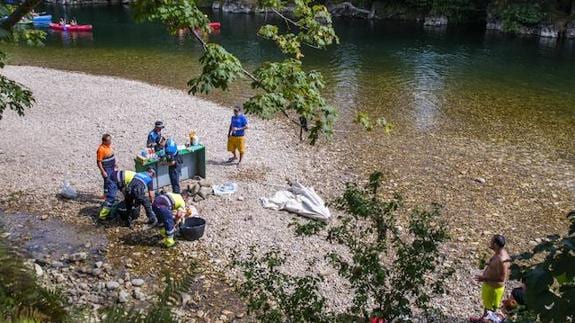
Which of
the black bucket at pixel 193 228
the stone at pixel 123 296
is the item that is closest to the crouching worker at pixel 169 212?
the black bucket at pixel 193 228

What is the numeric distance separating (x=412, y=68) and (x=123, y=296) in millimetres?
28392

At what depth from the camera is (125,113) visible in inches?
901

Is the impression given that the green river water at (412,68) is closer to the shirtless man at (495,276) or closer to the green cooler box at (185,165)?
the green cooler box at (185,165)

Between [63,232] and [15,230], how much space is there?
1.12 m

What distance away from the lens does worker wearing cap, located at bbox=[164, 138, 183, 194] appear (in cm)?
1372

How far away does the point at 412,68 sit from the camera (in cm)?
3478

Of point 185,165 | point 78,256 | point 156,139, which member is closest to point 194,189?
point 185,165

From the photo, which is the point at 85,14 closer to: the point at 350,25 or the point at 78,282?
the point at 350,25

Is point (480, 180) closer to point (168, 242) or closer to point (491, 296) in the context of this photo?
point (491, 296)

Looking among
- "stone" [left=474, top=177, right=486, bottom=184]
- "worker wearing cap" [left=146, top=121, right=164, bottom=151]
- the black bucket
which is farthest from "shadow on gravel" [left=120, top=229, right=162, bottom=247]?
"stone" [left=474, top=177, right=486, bottom=184]

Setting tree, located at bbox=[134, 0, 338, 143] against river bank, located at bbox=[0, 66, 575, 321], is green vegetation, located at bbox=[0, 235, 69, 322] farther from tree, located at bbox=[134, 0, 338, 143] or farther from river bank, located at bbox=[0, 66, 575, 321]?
river bank, located at bbox=[0, 66, 575, 321]

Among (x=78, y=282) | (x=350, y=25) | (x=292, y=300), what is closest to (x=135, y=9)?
(x=292, y=300)

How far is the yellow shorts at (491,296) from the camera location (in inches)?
371

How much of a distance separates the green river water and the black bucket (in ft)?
40.1
